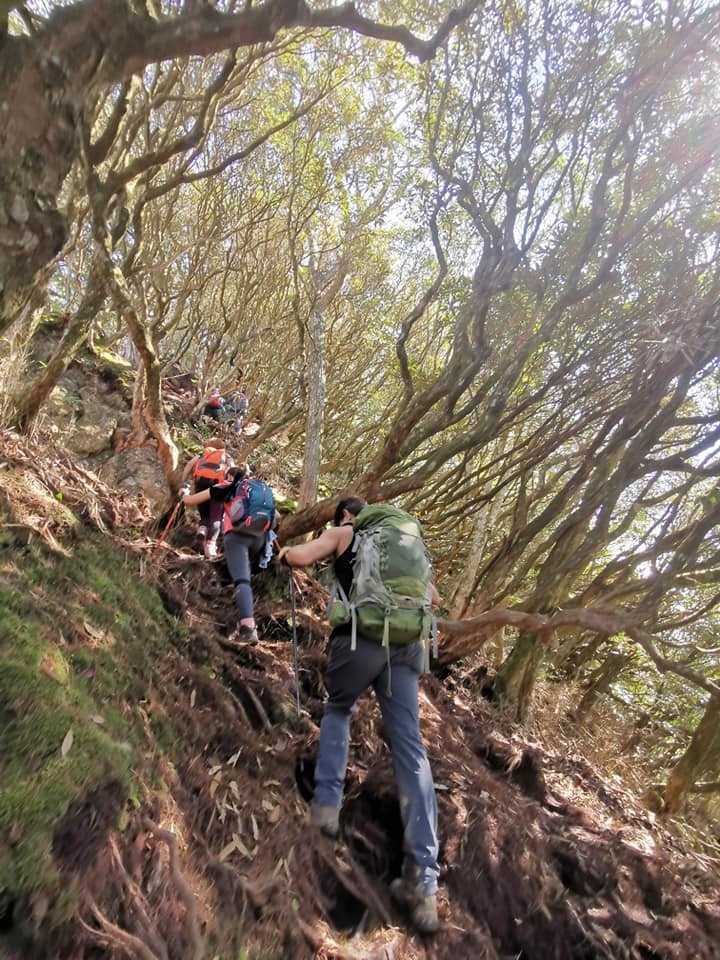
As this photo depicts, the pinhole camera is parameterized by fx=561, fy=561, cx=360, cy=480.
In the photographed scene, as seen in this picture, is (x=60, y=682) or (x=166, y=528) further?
(x=166, y=528)

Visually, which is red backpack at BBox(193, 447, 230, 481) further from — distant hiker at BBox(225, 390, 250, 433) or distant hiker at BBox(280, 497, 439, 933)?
distant hiker at BBox(225, 390, 250, 433)

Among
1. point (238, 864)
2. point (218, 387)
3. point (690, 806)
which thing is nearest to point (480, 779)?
point (238, 864)

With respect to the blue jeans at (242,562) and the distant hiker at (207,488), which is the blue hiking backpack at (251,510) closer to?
the blue jeans at (242,562)

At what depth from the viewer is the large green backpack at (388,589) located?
11.0ft

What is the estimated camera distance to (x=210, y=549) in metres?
5.62

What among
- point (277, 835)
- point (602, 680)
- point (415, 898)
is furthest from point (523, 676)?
point (277, 835)

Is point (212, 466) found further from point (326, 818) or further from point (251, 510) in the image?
point (326, 818)

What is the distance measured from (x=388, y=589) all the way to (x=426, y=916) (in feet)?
5.63

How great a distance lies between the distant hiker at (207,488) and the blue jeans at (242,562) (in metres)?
0.64

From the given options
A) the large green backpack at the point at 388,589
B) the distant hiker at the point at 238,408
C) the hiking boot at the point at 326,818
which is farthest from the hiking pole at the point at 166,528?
the distant hiker at the point at 238,408

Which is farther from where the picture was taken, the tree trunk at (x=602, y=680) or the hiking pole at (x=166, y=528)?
the tree trunk at (x=602, y=680)

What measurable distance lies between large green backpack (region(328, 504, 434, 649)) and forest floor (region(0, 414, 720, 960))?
1.09 metres

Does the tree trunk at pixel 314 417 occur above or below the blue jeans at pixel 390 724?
above

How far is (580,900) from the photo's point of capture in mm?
3863
